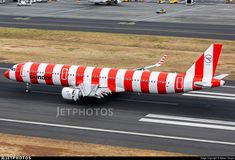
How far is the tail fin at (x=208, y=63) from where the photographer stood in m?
51.2

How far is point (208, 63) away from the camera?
5169 centimetres

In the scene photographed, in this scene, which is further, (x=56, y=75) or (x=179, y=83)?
(x=56, y=75)

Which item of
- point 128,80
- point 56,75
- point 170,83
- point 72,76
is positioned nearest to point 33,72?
point 56,75

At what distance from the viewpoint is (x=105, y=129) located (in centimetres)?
4769

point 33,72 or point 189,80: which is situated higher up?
point 189,80

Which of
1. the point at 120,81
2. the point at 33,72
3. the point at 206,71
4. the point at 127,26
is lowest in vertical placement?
the point at 127,26

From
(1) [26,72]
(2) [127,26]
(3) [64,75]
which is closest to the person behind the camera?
(3) [64,75]

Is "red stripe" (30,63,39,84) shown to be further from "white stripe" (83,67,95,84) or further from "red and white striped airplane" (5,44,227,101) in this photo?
"white stripe" (83,67,95,84)

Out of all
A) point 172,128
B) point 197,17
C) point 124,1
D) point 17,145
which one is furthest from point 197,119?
point 124,1

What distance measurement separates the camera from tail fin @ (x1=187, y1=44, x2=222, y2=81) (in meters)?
51.2

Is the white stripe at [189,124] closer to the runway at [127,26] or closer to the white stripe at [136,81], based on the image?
the white stripe at [136,81]

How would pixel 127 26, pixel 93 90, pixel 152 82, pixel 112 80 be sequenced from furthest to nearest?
pixel 127 26 → pixel 112 80 → pixel 93 90 → pixel 152 82
